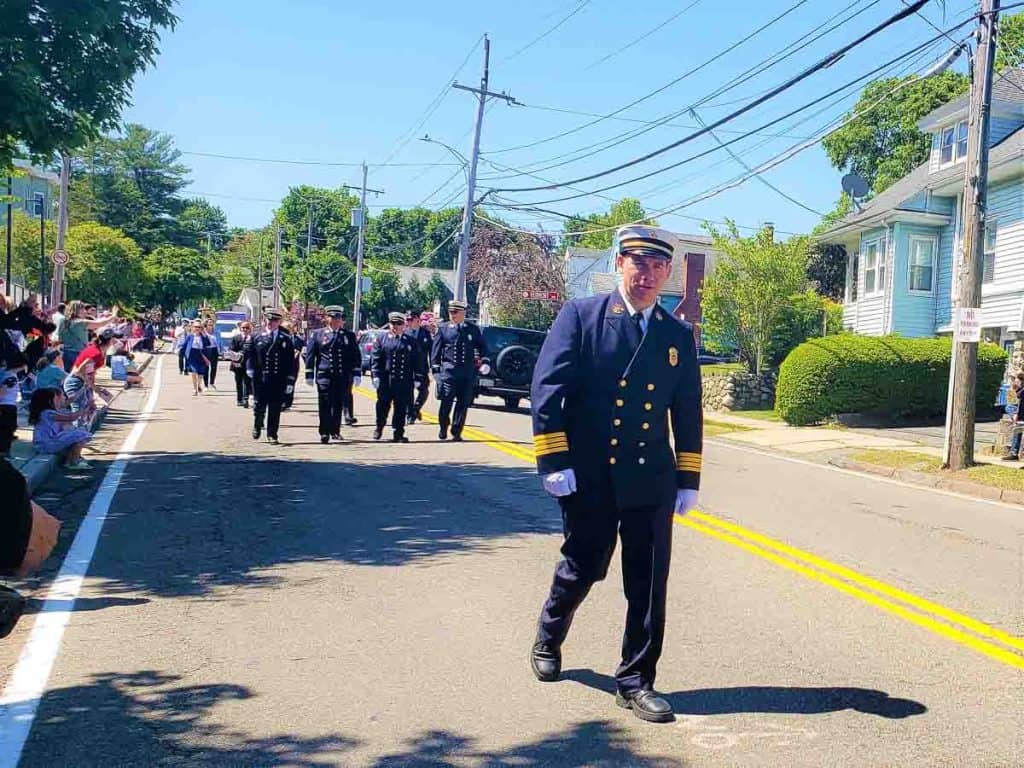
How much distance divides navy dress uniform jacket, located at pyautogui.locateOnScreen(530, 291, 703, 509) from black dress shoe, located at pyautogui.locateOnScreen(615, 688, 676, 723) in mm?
784

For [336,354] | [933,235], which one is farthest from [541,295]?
[336,354]

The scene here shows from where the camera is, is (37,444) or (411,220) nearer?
(37,444)

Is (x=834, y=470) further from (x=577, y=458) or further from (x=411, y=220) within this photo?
(x=411, y=220)

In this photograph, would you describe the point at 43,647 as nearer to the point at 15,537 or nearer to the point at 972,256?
the point at 15,537

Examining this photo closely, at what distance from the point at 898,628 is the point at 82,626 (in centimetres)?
→ 442

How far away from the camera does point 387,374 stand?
15.0 m

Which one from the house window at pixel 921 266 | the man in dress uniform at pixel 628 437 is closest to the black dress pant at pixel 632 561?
the man in dress uniform at pixel 628 437

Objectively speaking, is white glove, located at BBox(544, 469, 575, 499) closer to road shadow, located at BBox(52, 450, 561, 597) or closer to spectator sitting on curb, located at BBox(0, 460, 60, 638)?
spectator sitting on curb, located at BBox(0, 460, 60, 638)

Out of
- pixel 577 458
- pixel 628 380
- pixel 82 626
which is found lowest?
pixel 82 626

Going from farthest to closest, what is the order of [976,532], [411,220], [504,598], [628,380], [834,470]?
[411,220], [834,470], [976,532], [504,598], [628,380]

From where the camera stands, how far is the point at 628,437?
4.43 m

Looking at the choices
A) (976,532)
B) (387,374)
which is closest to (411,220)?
(387,374)

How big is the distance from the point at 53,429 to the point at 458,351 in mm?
5696

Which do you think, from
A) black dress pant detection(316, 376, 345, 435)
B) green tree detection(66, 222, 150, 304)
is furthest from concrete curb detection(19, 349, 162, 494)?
green tree detection(66, 222, 150, 304)
